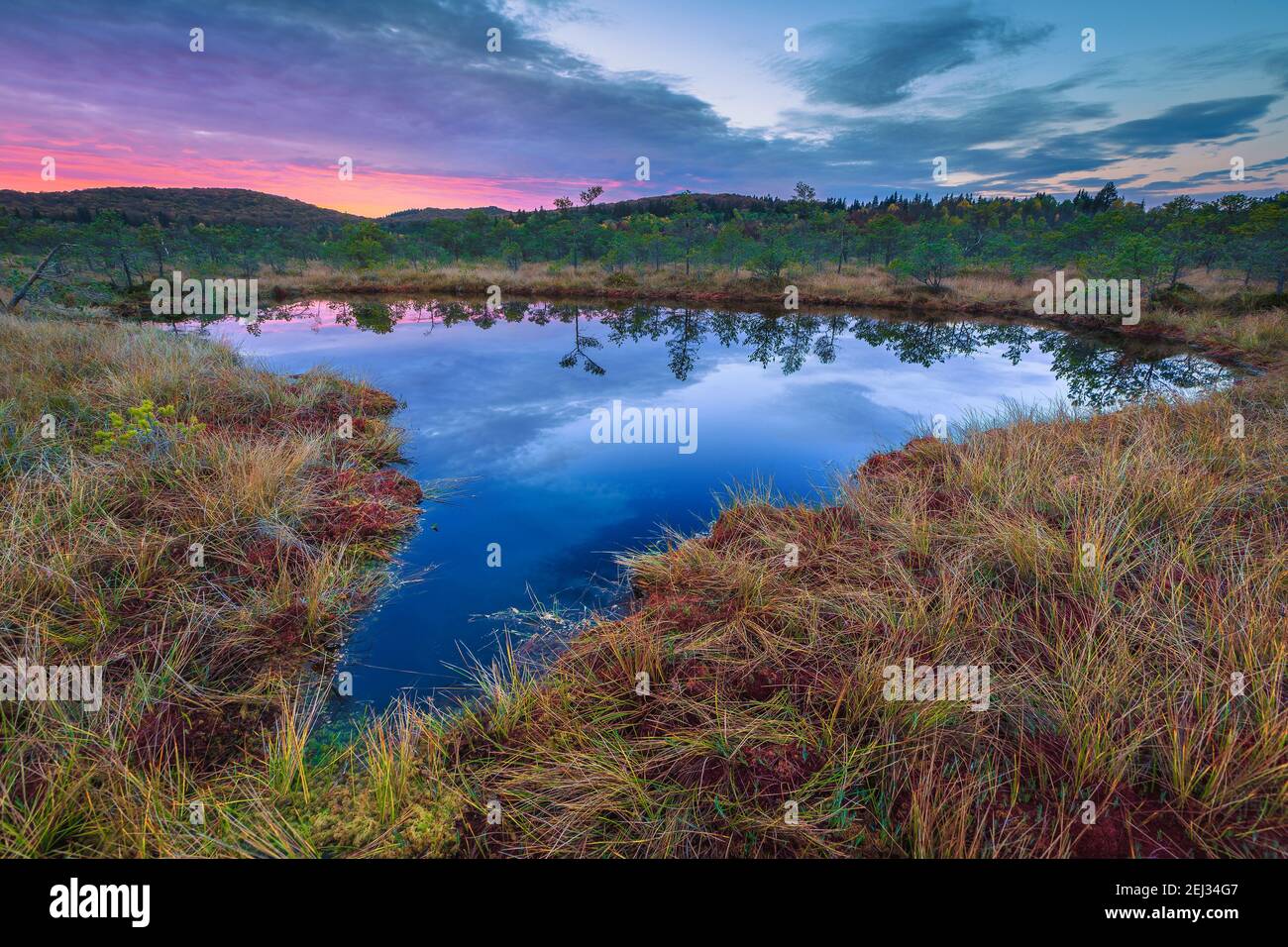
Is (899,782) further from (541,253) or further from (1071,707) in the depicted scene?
(541,253)

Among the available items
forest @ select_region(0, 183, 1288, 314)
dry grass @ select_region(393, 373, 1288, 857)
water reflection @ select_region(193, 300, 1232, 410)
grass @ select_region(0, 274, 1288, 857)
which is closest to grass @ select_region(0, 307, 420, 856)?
grass @ select_region(0, 274, 1288, 857)

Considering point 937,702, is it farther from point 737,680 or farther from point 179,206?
point 179,206

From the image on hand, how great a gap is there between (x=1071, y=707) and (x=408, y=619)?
15.7 ft

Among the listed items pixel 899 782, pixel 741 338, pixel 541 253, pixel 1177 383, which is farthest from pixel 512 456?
pixel 541 253

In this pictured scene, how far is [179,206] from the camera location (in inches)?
3162

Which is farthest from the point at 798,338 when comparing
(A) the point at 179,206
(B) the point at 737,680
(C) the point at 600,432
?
(A) the point at 179,206

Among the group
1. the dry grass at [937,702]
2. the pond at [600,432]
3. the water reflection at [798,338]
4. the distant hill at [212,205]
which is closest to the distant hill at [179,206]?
the distant hill at [212,205]

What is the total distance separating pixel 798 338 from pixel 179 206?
106 m

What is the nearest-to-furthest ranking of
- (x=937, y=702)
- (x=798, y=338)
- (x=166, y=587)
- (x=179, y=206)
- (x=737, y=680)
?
(x=937, y=702) → (x=737, y=680) → (x=166, y=587) → (x=798, y=338) → (x=179, y=206)

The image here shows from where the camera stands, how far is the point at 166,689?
3.30 m

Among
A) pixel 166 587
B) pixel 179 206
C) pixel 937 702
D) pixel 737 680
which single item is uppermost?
pixel 179 206

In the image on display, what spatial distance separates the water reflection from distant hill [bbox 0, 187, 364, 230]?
68444 mm

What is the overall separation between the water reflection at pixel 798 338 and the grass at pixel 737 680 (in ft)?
25.5

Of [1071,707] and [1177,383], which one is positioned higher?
[1177,383]
